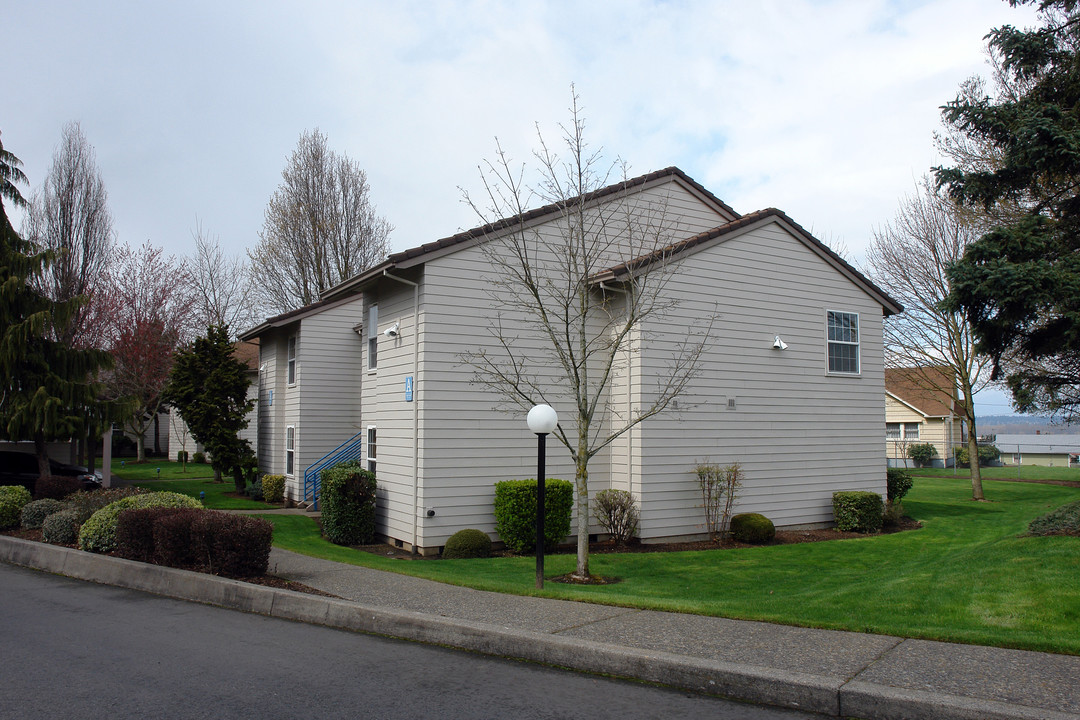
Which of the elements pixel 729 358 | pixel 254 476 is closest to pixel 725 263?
pixel 729 358

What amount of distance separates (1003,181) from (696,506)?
7765 mm

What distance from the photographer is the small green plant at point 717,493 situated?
14.2m

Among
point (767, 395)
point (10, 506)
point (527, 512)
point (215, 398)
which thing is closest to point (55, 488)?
point (10, 506)

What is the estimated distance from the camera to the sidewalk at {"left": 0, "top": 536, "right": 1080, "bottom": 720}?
4.80 meters

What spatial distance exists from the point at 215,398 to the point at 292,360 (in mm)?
3251

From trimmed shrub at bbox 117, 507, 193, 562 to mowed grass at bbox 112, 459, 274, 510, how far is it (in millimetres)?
7045

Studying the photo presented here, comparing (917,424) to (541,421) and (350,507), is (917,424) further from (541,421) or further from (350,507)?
(541,421)

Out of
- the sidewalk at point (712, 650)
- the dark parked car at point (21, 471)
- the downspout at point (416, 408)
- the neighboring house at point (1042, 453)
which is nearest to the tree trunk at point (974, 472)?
the downspout at point (416, 408)

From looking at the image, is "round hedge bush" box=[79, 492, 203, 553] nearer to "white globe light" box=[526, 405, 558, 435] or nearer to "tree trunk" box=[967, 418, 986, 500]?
"white globe light" box=[526, 405, 558, 435]

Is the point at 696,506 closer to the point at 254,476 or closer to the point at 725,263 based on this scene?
the point at 725,263

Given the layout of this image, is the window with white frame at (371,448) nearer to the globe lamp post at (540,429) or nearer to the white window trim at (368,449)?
the white window trim at (368,449)

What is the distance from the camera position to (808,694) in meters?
4.97

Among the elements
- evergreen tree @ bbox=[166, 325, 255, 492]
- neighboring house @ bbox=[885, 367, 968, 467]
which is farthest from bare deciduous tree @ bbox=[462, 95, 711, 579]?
neighboring house @ bbox=[885, 367, 968, 467]

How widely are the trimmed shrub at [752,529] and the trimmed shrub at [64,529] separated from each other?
37.6ft
